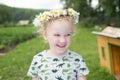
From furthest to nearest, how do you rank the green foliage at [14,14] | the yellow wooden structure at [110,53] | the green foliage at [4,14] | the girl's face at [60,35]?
the green foliage at [14,14] < the green foliage at [4,14] < the yellow wooden structure at [110,53] < the girl's face at [60,35]

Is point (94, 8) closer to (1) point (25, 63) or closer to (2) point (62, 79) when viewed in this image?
(1) point (25, 63)

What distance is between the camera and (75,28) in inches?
124

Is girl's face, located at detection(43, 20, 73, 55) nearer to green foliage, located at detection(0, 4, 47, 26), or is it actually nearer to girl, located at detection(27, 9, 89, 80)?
girl, located at detection(27, 9, 89, 80)

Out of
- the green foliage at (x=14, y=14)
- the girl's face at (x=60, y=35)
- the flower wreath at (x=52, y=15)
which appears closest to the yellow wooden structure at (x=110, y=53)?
the flower wreath at (x=52, y=15)

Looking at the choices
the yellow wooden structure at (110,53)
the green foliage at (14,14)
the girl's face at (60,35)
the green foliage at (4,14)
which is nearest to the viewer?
the girl's face at (60,35)

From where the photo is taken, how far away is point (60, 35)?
9.73ft

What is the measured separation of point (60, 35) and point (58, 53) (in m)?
0.20

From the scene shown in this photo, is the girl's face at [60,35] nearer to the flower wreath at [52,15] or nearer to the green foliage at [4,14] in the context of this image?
the flower wreath at [52,15]

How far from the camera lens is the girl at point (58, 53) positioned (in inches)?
117

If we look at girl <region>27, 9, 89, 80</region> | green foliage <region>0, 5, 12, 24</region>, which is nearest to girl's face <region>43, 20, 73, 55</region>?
girl <region>27, 9, 89, 80</region>

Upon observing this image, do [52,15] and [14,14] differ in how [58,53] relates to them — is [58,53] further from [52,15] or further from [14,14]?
[14,14]

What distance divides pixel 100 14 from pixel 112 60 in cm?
1588

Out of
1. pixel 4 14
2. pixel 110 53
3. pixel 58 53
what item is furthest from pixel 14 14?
pixel 58 53

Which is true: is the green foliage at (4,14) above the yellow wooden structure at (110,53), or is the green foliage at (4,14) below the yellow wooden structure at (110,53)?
below
